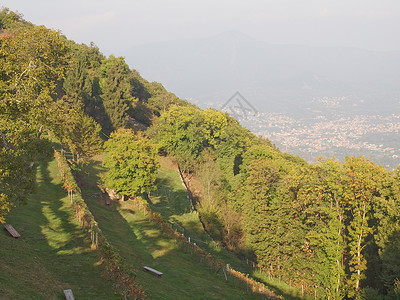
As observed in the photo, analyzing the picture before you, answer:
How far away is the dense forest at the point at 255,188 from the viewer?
18.0 metres

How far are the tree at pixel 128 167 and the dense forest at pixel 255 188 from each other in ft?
0.43

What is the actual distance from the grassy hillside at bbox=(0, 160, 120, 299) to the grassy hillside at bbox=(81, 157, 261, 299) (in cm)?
372

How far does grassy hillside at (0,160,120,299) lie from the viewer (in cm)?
1664


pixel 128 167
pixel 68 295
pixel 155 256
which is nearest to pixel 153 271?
pixel 155 256

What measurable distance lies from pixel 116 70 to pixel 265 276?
5784 centimetres

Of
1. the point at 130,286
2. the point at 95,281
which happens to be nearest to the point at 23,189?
the point at 95,281

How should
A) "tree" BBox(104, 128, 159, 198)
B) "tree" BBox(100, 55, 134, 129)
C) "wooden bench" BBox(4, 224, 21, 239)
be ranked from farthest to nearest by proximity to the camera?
1. "tree" BBox(100, 55, 134, 129)
2. "tree" BBox(104, 128, 159, 198)
3. "wooden bench" BBox(4, 224, 21, 239)

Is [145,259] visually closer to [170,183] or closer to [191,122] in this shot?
[170,183]

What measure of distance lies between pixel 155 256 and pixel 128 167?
14.3 metres

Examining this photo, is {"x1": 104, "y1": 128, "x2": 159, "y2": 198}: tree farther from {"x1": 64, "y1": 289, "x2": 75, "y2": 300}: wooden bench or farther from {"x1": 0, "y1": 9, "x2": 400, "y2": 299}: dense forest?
{"x1": 64, "y1": 289, "x2": 75, "y2": 300}: wooden bench

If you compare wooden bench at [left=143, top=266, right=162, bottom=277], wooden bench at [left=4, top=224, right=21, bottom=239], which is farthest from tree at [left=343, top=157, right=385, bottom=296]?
wooden bench at [left=4, top=224, right=21, bottom=239]

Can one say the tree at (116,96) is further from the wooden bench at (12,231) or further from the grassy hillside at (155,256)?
the wooden bench at (12,231)

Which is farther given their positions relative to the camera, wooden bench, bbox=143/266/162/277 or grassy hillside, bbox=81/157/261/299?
wooden bench, bbox=143/266/162/277

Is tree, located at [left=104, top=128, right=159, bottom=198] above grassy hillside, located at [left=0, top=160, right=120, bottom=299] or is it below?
above
